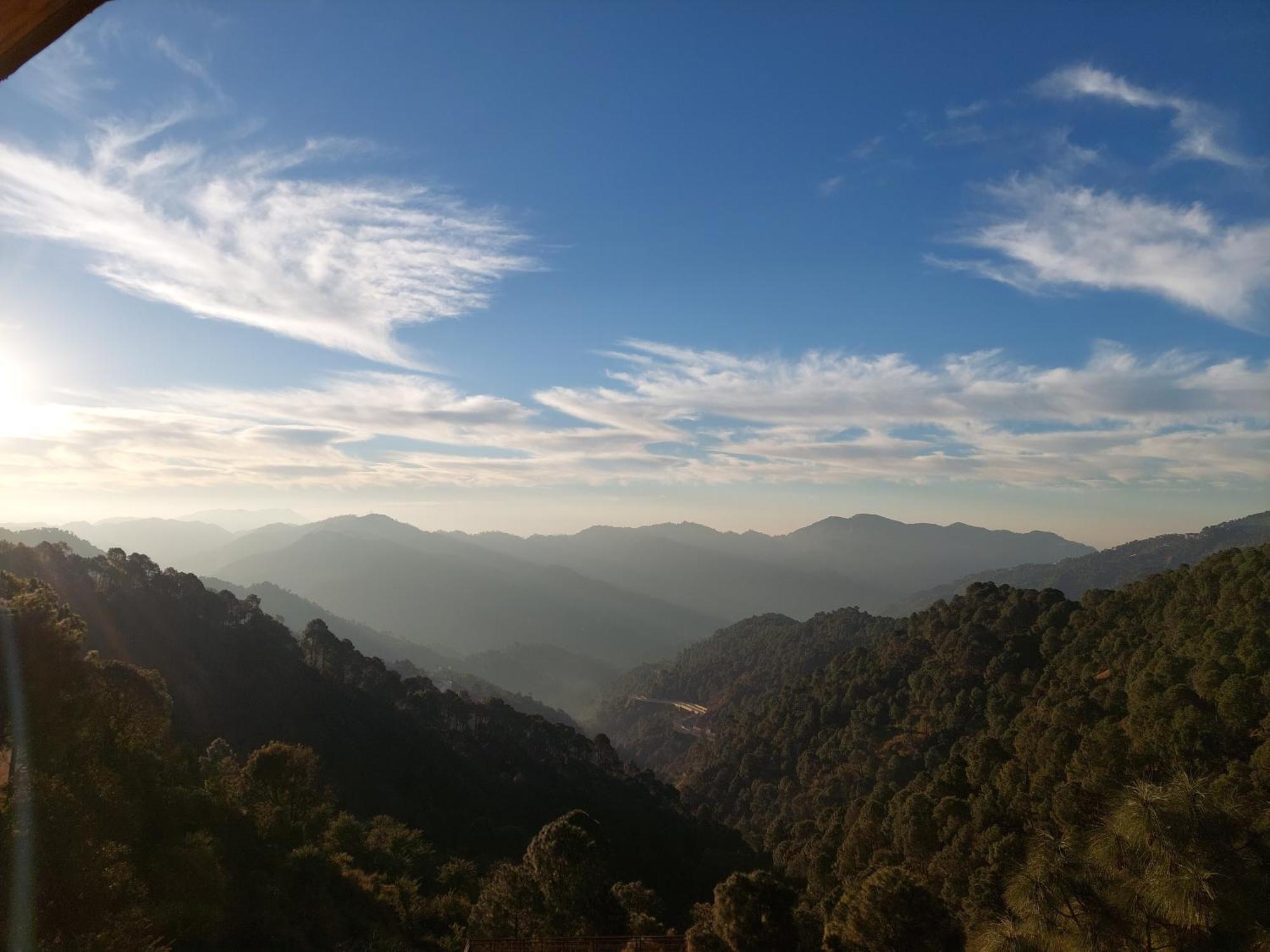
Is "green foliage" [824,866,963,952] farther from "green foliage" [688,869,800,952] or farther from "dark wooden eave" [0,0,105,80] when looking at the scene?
"dark wooden eave" [0,0,105,80]

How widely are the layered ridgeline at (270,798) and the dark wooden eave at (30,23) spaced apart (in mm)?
16325

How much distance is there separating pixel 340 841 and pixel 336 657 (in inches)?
2190

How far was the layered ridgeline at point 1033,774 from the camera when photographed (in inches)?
426

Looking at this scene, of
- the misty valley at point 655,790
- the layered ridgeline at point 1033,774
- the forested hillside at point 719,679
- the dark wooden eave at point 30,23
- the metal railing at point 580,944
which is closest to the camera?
the dark wooden eave at point 30,23

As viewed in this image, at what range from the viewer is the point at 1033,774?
129 ft

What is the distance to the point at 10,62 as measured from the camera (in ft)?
6.49

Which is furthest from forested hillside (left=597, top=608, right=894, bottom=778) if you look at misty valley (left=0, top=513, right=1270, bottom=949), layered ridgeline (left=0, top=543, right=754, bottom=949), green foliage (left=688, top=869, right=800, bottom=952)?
green foliage (left=688, top=869, right=800, bottom=952)

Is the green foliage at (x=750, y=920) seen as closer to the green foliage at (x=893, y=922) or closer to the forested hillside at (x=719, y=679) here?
the green foliage at (x=893, y=922)

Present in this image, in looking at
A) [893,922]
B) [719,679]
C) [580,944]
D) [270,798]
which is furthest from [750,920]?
[719,679]

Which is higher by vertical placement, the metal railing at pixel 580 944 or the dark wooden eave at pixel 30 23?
the dark wooden eave at pixel 30 23

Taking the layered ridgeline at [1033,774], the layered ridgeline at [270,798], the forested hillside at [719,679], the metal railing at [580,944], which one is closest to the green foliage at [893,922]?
the layered ridgeline at [1033,774]

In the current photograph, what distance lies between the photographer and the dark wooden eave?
70.1 inches

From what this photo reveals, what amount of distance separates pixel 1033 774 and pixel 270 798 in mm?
42475

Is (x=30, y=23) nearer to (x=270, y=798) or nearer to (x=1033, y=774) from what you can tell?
(x=270, y=798)
